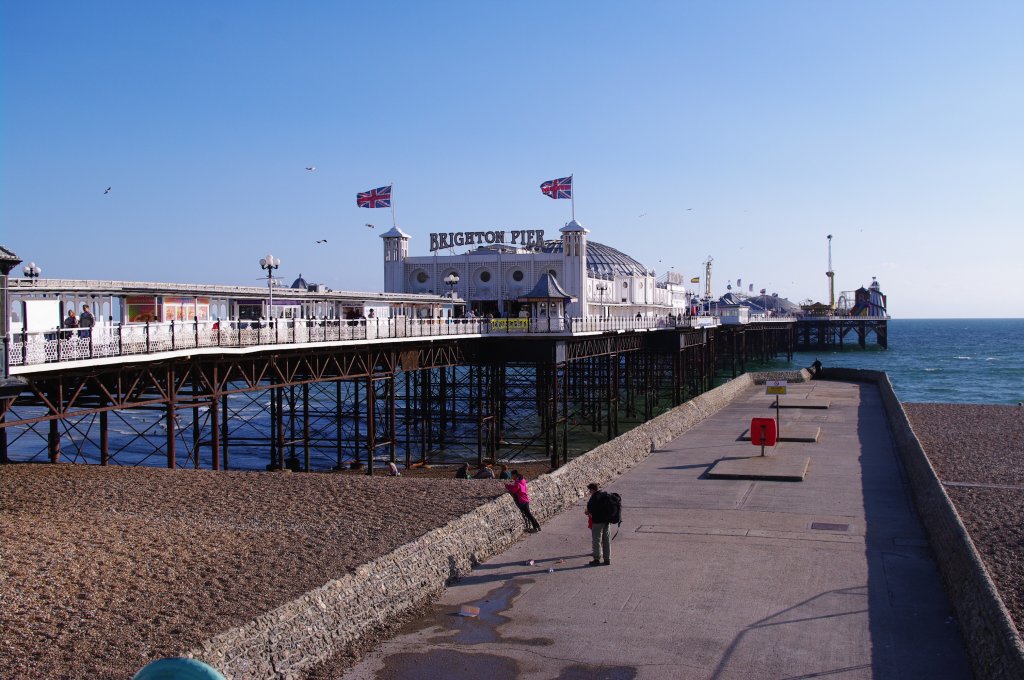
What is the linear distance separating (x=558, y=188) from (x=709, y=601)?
4363 cm

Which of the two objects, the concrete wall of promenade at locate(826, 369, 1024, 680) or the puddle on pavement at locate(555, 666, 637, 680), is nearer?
the concrete wall of promenade at locate(826, 369, 1024, 680)

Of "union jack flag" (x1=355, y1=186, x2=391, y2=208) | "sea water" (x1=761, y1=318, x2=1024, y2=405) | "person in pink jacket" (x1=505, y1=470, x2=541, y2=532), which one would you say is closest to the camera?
"person in pink jacket" (x1=505, y1=470, x2=541, y2=532)

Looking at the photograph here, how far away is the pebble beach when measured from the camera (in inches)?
419

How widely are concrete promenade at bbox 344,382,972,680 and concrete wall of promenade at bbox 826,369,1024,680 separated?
11.3 inches

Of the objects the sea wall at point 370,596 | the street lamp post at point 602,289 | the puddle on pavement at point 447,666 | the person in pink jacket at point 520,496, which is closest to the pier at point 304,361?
the street lamp post at point 602,289

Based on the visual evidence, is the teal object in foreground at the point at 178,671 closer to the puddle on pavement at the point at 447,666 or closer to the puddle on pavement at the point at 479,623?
the puddle on pavement at the point at 447,666

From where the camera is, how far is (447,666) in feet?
37.3

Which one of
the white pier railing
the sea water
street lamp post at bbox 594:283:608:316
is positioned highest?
street lamp post at bbox 594:283:608:316

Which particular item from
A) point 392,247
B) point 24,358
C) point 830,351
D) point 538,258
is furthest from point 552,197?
point 830,351

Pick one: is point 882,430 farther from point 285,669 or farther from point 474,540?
point 285,669

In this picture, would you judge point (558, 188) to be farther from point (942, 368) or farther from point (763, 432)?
point (942, 368)

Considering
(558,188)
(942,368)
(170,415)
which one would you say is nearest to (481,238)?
(558,188)

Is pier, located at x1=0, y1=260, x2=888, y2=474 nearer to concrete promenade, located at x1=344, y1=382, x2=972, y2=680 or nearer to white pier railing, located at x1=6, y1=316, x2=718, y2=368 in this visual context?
white pier railing, located at x1=6, y1=316, x2=718, y2=368

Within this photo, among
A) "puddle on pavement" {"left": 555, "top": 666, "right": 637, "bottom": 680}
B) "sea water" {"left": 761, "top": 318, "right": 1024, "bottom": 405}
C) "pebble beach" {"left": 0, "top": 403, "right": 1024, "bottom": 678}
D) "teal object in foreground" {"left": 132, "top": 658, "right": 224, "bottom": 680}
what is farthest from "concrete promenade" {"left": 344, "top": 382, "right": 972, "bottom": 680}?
"sea water" {"left": 761, "top": 318, "right": 1024, "bottom": 405}
